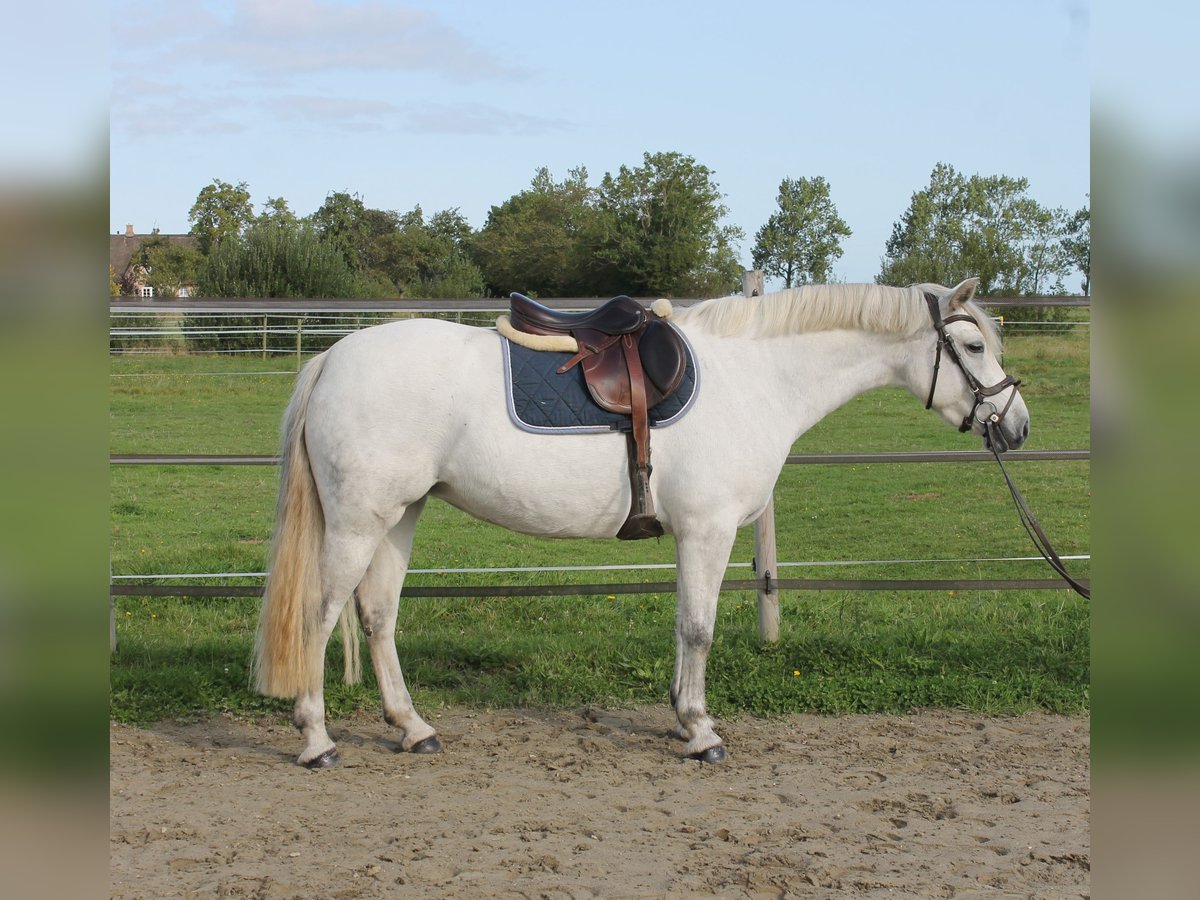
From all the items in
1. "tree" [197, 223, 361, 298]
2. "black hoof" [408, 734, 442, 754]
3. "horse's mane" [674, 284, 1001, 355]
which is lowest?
"black hoof" [408, 734, 442, 754]

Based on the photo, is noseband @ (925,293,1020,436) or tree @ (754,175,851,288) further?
tree @ (754,175,851,288)

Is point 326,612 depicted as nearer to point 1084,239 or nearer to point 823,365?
point 823,365

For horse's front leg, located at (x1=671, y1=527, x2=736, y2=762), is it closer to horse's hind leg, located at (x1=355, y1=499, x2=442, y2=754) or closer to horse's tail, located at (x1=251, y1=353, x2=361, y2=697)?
horse's hind leg, located at (x1=355, y1=499, x2=442, y2=754)

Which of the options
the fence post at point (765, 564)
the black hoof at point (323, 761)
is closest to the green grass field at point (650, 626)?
the fence post at point (765, 564)

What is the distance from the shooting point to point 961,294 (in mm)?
4004

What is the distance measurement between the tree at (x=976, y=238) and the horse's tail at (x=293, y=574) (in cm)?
4429

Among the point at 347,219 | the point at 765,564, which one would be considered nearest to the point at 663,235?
the point at 347,219

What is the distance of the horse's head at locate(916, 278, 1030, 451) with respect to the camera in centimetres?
402

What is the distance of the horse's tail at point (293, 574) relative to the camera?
389cm

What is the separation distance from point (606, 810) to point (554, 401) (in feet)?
4.64

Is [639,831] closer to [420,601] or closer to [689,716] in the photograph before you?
[689,716]

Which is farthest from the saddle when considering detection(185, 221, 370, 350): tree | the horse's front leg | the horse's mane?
detection(185, 221, 370, 350): tree

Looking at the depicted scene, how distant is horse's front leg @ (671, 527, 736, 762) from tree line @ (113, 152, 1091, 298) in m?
38.3
